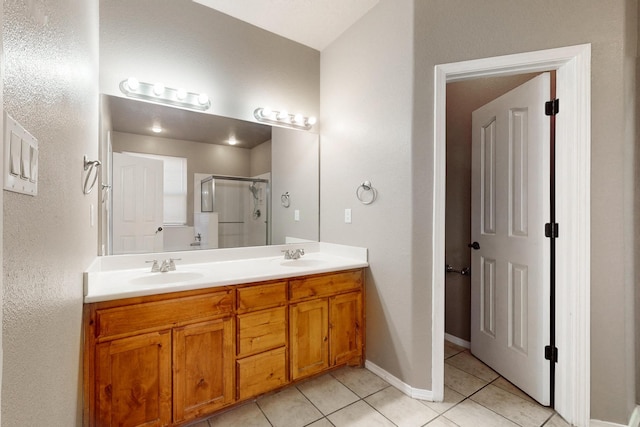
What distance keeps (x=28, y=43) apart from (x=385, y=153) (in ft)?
5.92

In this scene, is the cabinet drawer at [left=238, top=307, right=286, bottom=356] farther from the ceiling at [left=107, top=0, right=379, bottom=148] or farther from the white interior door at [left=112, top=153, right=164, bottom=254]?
the ceiling at [left=107, top=0, right=379, bottom=148]

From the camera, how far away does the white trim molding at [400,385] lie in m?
1.84

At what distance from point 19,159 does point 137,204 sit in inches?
60.0

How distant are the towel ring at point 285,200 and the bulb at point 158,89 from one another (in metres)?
1.16

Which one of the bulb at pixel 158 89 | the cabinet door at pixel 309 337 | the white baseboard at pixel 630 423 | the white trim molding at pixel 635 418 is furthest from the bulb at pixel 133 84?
the white trim molding at pixel 635 418

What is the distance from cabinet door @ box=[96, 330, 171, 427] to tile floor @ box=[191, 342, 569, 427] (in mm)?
345

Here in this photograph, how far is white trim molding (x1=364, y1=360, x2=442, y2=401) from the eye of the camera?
1.84 metres

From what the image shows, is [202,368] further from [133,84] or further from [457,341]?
[457,341]

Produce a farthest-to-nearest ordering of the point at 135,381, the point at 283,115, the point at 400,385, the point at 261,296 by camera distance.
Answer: the point at 283,115, the point at 400,385, the point at 261,296, the point at 135,381

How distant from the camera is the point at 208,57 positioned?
84.4 inches

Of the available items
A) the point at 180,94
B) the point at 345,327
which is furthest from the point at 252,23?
the point at 345,327

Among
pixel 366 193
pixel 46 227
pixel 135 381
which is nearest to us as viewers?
pixel 46 227

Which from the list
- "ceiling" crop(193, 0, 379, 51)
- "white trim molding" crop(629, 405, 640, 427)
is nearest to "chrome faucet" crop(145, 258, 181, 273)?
"ceiling" crop(193, 0, 379, 51)

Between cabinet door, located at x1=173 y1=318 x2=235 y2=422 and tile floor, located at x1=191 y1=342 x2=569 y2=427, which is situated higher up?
cabinet door, located at x1=173 y1=318 x2=235 y2=422
